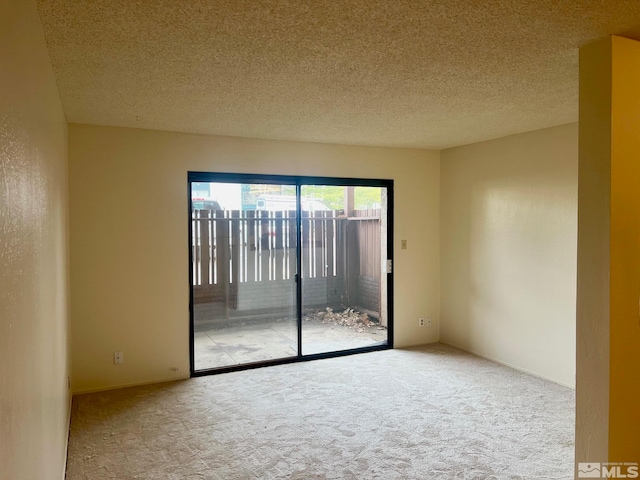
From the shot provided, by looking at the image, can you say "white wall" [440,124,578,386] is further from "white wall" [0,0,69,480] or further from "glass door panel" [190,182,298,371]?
"white wall" [0,0,69,480]

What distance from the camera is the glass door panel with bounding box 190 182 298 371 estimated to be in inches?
187

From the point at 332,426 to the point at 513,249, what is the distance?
2685 millimetres

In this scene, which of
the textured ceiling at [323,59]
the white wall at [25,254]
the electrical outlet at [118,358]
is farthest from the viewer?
the electrical outlet at [118,358]

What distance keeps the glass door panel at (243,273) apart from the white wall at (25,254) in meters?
2.38

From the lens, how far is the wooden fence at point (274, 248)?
478 centimetres

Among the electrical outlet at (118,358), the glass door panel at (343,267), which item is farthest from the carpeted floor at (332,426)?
the glass door panel at (343,267)

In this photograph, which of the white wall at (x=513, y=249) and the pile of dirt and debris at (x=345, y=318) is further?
the pile of dirt and debris at (x=345, y=318)

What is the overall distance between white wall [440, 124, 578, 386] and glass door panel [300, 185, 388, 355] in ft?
2.76

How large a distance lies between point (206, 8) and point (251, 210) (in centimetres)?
309

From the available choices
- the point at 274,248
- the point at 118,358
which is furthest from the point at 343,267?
the point at 118,358

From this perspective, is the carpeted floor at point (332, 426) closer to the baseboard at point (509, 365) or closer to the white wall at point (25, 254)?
the baseboard at point (509, 365)

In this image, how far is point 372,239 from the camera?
18.7 feet

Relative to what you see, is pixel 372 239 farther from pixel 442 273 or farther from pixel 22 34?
pixel 22 34

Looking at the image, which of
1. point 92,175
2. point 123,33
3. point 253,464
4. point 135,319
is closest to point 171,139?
point 92,175
